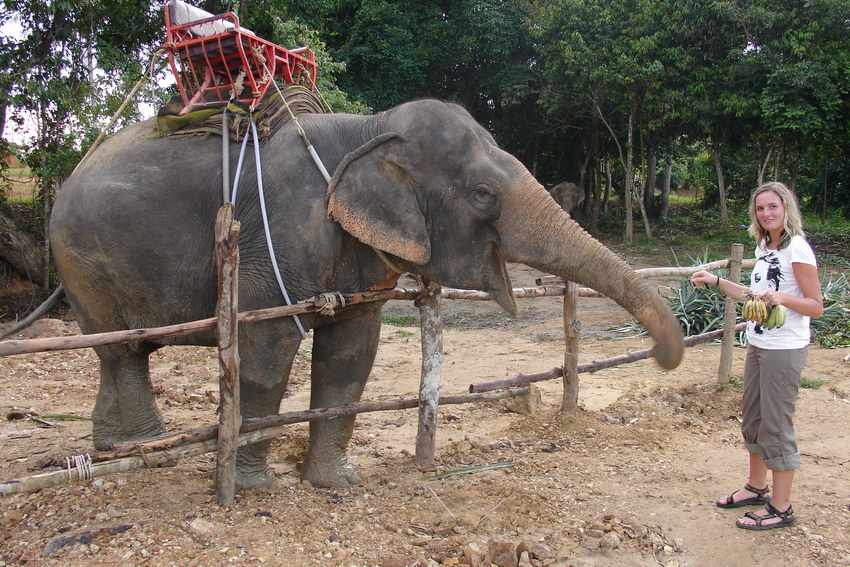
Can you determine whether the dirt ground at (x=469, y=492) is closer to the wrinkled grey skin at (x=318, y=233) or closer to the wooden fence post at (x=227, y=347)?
the wooden fence post at (x=227, y=347)

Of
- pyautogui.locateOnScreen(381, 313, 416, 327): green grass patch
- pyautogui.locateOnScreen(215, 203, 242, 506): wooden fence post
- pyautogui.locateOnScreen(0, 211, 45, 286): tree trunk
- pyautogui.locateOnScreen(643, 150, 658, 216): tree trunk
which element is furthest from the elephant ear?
pyautogui.locateOnScreen(643, 150, 658, 216): tree trunk

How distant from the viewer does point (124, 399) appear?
155 inches

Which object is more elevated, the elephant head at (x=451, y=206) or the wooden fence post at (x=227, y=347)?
the elephant head at (x=451, y=206)

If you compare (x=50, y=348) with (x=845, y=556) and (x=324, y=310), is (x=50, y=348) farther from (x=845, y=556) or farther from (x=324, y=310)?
(x=845, y=556)

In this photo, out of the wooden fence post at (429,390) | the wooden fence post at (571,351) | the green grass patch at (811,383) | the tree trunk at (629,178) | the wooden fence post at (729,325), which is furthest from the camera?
the tree trunk at (629,178)

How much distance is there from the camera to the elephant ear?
322 cm

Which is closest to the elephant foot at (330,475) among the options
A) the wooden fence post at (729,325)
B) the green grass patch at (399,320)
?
the wooden fence post at (729,325)

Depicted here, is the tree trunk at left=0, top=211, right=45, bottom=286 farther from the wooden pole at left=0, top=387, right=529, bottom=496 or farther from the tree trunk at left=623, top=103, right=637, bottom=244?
the tree trunk at left=623, top=103, right=637, bottom=244

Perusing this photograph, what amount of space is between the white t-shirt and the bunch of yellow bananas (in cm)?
6

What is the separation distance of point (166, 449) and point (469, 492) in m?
1.60

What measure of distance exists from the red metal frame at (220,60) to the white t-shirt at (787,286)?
2.68m

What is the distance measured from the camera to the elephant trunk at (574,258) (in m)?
2.91

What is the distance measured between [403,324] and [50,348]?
7581 mm

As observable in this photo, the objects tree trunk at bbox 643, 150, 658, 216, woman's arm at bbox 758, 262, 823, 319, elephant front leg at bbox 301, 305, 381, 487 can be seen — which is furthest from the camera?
tree trunk at bbox 643, 150, 658, 216
